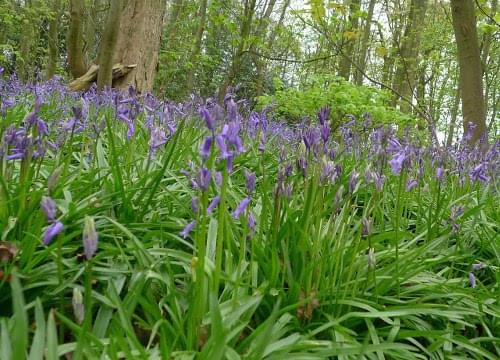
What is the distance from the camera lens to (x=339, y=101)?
7.67m

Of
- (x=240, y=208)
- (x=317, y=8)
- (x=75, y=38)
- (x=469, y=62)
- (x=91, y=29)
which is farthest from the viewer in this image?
(x=91, y=29)

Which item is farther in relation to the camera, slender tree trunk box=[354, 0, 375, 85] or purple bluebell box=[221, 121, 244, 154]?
slender tree trunk box=[354, 0, 375, 85]

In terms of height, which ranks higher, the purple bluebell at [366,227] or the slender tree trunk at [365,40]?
the slender tree trunk at [365,40]

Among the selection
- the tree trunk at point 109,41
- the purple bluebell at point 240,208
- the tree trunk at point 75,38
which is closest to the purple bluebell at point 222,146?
the purple bluebell at point 240,208

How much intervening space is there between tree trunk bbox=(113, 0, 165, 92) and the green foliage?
1790 millimetres

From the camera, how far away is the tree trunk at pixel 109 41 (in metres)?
5.55

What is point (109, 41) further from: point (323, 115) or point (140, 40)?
point (323, 115)

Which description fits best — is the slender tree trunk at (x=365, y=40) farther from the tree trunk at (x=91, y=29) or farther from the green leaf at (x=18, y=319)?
the green leaf at (x=18, y=319)

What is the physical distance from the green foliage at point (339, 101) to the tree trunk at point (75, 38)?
3.90 m

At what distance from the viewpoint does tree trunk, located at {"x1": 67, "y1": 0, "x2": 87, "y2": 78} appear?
926cm

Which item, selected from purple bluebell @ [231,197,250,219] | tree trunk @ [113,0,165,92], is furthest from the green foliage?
purple bluebell @ [231,197,250,219]

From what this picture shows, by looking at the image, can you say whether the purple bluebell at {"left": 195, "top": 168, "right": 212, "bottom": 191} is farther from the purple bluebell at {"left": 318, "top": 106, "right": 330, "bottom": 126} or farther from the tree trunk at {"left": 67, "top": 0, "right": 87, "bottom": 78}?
the tree trunk at {"left": 67, "top": 0, "right": 87, "bottom": 78}

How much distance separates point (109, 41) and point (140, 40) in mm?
1327

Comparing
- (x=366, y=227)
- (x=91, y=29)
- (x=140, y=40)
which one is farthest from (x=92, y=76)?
(x=91, y=29)
